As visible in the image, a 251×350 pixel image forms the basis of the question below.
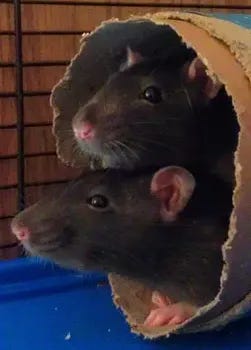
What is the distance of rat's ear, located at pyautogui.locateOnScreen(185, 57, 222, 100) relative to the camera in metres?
1.14

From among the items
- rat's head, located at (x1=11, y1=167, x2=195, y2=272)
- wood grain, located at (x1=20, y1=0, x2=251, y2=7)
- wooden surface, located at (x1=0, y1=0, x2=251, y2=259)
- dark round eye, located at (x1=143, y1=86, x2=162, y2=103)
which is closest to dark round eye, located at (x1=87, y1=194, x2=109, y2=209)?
rat's head, located at (x1=11, y1=167, x2=195, y2=272)

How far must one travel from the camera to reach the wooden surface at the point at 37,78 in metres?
1.46

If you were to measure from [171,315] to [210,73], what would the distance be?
1.17 ft

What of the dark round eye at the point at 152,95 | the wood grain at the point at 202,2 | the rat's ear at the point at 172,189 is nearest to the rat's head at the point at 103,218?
the rat's ear at the point at 172,189

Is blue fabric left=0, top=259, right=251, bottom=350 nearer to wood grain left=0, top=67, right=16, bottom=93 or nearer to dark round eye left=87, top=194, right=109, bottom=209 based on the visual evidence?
dark round eye left=87, top=194, right=109, bottom=209

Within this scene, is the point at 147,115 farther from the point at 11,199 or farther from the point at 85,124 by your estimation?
the point at 11,199

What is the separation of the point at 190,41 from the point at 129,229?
25cm

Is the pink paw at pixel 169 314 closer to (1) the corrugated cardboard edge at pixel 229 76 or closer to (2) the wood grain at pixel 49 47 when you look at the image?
(1) the corrugated cardboard edge at pixel 229 76

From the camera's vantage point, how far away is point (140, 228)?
1.04 m

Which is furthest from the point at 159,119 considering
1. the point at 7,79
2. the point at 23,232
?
the point at 7,79

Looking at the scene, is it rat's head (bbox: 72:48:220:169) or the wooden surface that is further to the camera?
the wooden surface

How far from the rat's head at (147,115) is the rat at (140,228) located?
4cm

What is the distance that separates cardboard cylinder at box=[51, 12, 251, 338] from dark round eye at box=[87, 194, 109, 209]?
0.18 meters

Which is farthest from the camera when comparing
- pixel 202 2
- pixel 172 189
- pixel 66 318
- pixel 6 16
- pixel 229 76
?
pixel 202 2
